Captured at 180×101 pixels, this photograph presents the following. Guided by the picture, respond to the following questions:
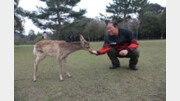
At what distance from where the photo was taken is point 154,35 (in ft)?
139

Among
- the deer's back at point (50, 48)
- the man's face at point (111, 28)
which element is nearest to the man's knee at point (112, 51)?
the man's face at point (111, 28)

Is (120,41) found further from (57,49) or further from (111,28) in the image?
(57,49)

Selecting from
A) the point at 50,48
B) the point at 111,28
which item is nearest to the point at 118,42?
the point at 111,28

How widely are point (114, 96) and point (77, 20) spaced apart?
55.3 feet

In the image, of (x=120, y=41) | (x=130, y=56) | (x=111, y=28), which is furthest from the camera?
(x=130, y=56)

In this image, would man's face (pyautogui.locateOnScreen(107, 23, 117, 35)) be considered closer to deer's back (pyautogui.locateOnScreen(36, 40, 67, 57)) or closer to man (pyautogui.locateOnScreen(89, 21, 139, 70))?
man (pyautogui.locateOnScreen(89, 21, 139, 70))

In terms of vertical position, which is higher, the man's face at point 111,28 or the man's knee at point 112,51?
the man's face at point 111,28

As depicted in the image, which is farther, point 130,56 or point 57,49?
point 130,56

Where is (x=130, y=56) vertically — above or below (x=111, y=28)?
below

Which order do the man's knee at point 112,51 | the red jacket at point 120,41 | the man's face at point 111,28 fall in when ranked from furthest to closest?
1. the man's knee at point 112,51
2. the red jacket at point 120,41
3. the man's face at point 111,28

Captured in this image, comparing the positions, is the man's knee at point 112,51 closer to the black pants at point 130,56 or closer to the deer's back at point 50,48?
A: the black pants at point 130,56

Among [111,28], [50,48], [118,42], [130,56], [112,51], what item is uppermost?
[111,28]

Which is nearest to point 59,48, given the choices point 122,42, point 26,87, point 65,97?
point 26,87

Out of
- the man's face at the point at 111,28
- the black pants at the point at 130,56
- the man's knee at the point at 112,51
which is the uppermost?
the man's face at the point at 111,28
